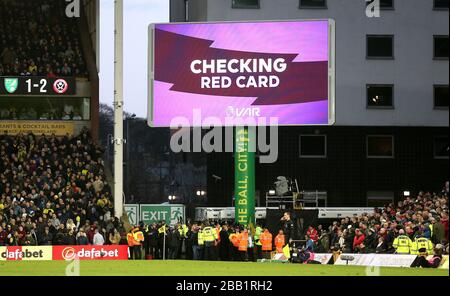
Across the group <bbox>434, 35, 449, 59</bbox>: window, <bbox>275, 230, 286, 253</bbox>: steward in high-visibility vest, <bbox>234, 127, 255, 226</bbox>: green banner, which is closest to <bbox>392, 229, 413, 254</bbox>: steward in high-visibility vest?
<bbox>275, 230, 286, 253</bbox>: steward in high-visibility vest

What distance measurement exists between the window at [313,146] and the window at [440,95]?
6749 mm

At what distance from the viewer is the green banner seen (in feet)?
157

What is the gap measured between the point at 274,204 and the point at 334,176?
15.8 ft

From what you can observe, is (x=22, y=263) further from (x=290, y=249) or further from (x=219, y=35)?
(x=219, y=35)

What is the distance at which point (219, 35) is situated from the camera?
1831 inches

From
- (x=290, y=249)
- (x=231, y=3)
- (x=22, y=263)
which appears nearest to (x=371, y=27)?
(x=231, y=3)

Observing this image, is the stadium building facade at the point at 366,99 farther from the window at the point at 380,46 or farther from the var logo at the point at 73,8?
the var logo at the point at 73,8

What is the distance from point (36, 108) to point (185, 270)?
103 feet

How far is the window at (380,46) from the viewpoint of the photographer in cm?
6159

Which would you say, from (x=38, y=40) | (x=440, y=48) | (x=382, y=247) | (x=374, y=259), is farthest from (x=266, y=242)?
(x=38, y=40)

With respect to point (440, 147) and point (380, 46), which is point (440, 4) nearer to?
point (380, 46)

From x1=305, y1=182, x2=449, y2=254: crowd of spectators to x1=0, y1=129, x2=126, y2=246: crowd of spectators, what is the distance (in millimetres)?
8278

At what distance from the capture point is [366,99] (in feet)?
202

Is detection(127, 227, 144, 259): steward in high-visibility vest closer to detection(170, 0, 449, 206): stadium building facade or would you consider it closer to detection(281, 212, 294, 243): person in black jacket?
detection(281, 212, 294, 243): person in black jacket
